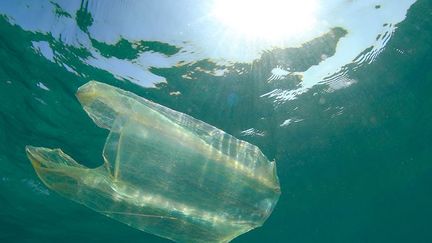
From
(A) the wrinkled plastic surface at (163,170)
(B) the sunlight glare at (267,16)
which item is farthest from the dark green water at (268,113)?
(A) the wrinkled plastic surface at (163,170)

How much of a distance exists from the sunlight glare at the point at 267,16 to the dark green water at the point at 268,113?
585 millimetres

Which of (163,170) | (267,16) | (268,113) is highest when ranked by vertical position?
(268,113)

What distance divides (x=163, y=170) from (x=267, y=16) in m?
5.55

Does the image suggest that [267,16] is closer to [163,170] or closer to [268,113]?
[268,113]

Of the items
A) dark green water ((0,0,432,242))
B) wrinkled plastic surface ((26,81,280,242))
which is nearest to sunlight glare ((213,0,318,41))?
dark green water ((0,0,432,242))

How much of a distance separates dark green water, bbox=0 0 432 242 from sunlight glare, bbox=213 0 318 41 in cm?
59

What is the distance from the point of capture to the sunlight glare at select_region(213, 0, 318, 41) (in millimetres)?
7472

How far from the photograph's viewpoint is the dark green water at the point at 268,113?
8625mm

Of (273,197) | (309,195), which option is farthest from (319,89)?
(309,195)

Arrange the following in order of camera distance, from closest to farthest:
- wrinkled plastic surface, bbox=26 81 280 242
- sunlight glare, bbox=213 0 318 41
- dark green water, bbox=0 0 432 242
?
wrinkled plastic surface, bbox=26 81 280 242
sunlight glare, bbox=213 0 318 41
dark green water, bbox=0 0 432 242

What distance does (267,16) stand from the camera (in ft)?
25.4

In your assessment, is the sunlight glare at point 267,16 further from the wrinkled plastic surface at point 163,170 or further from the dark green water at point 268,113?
the wrinkled plastic surface at point 163,170

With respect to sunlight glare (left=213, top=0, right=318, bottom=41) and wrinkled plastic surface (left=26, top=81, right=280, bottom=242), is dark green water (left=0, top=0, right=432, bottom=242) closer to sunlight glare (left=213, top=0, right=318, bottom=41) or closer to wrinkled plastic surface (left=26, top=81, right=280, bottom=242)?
sunlight glare (left=213, top=0, right=318, bottom=41)

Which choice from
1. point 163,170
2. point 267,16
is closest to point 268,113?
point 267,16
